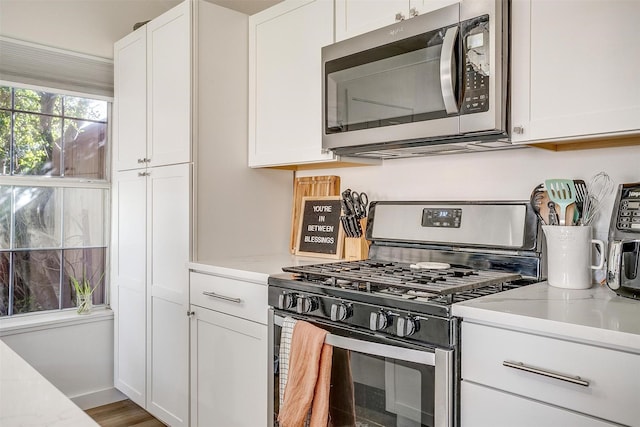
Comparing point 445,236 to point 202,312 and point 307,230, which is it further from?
point 202,312

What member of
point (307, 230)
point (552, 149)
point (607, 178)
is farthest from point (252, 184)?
point (607, 178)

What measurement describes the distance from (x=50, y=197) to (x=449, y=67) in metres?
2.33

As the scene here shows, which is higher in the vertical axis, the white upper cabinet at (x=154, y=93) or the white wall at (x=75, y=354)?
the white upper cabinet at (x=154, y=93)

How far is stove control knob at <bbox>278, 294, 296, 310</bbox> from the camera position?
5.76ft

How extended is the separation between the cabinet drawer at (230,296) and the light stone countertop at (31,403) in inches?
43.1

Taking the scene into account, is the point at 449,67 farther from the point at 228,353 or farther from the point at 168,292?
the point at 168,292

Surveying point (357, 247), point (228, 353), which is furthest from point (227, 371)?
point (357, 247)

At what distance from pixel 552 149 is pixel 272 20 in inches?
55.5

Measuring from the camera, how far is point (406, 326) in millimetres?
1386

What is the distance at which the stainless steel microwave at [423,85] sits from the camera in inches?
62.4

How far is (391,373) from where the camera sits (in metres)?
1.48

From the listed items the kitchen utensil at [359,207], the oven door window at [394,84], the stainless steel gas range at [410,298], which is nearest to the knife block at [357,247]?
the kitchen utensil at [359,207]

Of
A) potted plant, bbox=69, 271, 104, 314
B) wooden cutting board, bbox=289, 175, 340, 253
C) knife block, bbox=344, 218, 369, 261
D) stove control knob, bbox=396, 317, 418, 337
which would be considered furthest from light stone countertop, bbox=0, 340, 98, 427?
potted plant, bbox=69, 271, 104, 314

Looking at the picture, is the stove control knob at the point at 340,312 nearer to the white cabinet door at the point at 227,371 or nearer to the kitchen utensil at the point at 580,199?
the white cabinet door at the point at 227,371
